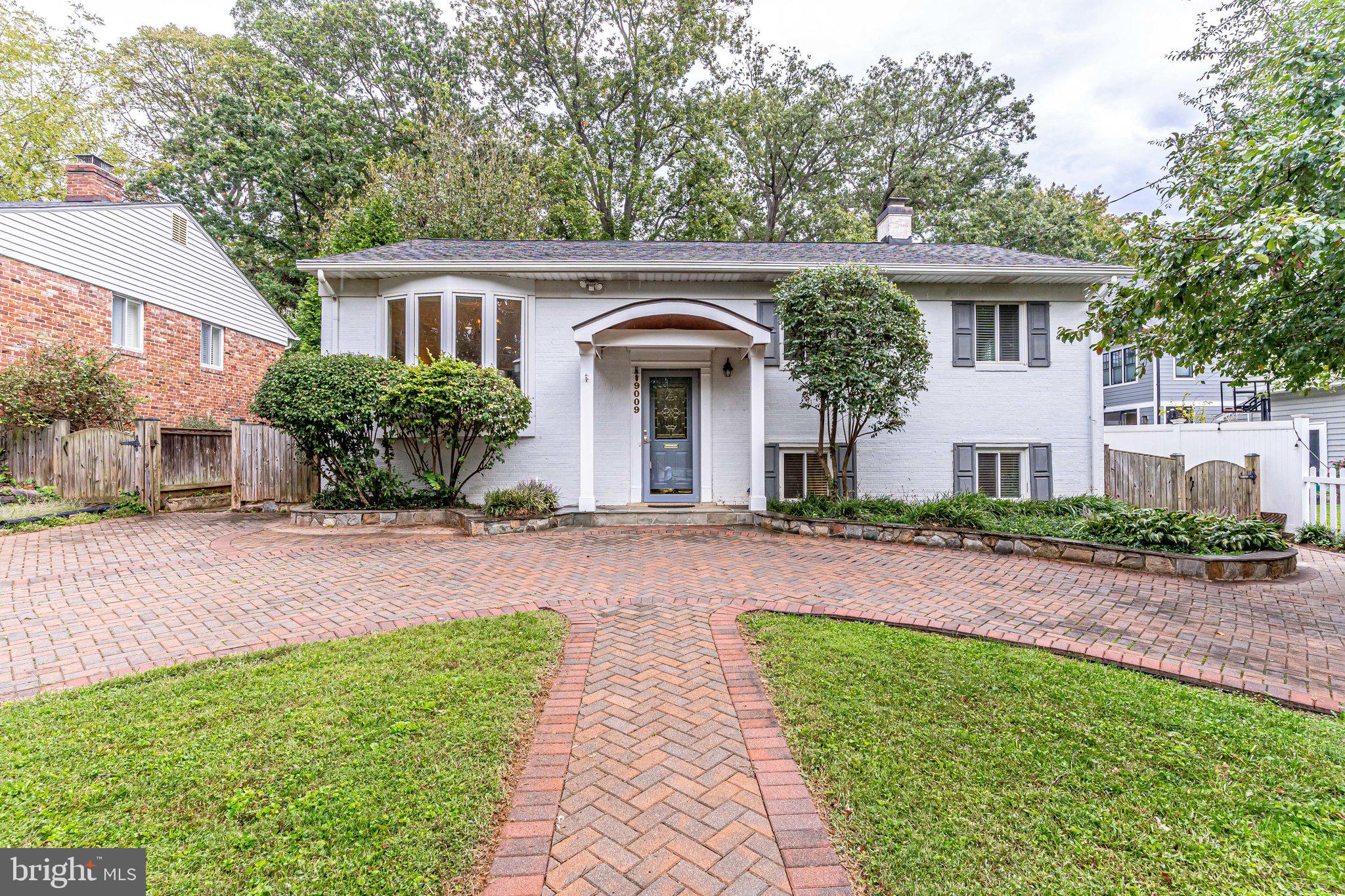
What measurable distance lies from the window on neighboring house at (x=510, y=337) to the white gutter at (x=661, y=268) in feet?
1.83

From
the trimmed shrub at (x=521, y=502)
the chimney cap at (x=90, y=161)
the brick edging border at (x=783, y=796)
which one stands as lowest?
the brick edging border at (x=783, y=796)

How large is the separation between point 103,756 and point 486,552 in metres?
4.37

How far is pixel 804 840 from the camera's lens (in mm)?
2018

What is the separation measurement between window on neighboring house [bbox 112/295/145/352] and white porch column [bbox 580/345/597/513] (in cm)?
1040

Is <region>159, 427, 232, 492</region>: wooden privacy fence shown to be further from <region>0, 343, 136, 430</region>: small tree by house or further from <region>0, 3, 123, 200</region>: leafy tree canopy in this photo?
<region>0, 3, 123, 200</region>: leafy tree canopy

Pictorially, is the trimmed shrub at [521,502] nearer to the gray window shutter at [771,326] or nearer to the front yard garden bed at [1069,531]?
the front yard garden bed at [1069,531]


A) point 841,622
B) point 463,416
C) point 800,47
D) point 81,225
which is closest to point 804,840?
point 841,622

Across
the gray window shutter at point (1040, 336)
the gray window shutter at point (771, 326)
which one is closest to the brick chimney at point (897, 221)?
the gray window shutter at point (1040, 336)

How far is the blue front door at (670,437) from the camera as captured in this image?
972 cm

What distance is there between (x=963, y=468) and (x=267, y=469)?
11.7 m

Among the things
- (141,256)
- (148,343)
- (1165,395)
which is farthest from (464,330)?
(1165,395)

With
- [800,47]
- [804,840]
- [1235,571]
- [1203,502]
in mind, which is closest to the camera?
[804,840]

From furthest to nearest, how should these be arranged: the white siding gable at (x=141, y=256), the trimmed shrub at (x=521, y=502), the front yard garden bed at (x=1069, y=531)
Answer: the white siding gable at (x=141, y=256)
the trimmed shrub at (x=521, y=502)
the front yard garden bed at (x=1069, y=531)

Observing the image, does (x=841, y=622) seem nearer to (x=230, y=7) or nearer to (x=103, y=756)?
(x=103, y=756)
